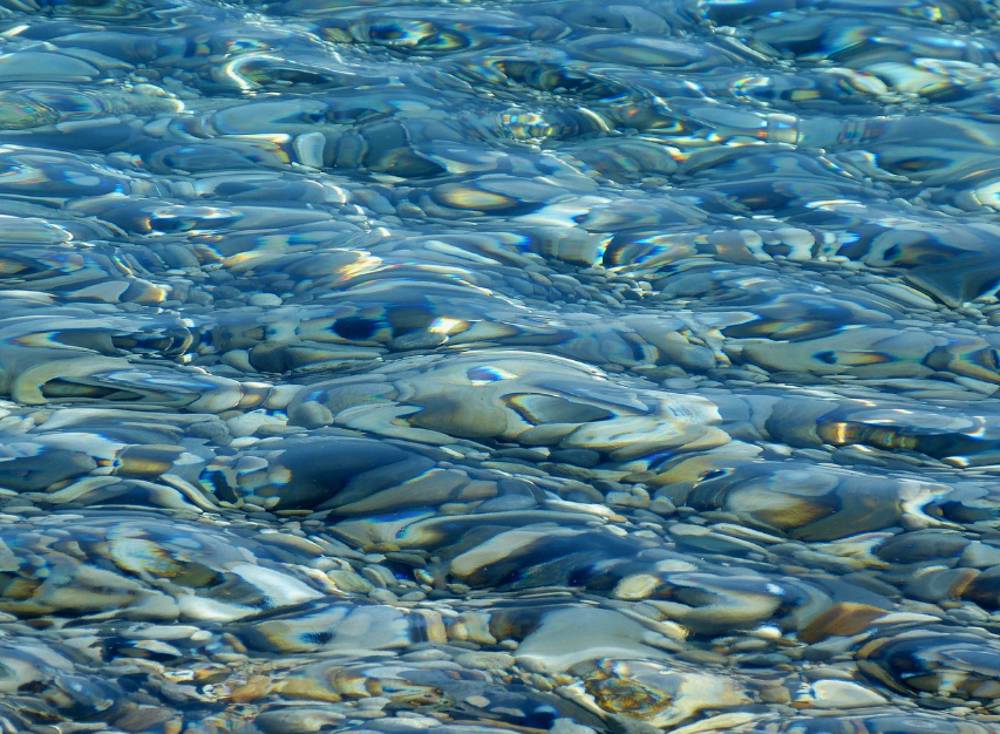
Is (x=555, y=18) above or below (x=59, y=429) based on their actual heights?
above

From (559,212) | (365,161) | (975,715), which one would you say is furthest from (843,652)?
(365,161)

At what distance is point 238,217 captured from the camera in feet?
9.23

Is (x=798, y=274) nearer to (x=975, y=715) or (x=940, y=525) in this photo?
(x=940, y=525)

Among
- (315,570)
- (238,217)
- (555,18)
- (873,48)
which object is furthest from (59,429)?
(873,48)

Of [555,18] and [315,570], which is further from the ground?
[555,18]

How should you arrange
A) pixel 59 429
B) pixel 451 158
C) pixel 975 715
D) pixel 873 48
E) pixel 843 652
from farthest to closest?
pixel 873 48 < pixel 451 158 < pixel 59 429 < pixel 843 652 < pixel 975 715

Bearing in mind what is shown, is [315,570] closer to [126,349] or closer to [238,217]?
[126,349]

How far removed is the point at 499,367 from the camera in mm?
2205

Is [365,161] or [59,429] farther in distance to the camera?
[365,161]

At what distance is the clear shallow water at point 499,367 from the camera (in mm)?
1514

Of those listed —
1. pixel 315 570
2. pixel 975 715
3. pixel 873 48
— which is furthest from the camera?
pixel 873 48

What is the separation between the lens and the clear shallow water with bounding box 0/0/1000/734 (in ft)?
4.97

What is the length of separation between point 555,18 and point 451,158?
0.94m

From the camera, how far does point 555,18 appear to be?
3.85 meters
